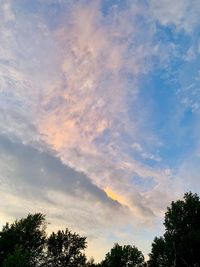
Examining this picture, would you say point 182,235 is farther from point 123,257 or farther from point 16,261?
point 16,261

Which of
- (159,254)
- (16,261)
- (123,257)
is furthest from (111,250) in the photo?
(16,261)

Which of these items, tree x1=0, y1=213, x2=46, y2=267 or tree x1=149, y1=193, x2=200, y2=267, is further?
tree x1=0, y1=213, x2=46, y2=267

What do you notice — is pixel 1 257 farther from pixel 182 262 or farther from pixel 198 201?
pixel 198 201

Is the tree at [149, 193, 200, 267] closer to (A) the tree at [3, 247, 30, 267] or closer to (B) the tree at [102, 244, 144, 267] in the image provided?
(B) the tree at [102, 244, 144, 267]

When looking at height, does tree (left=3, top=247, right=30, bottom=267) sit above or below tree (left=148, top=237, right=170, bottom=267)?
below

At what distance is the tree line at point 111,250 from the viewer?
54.2m

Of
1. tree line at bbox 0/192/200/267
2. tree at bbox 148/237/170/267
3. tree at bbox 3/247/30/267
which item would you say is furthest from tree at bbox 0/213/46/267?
tree at bbox 148/237/170/267

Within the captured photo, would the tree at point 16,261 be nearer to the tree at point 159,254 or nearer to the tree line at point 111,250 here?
the tree line at point 111,250

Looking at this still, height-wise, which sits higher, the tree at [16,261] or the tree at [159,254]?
the tree at [159,254]

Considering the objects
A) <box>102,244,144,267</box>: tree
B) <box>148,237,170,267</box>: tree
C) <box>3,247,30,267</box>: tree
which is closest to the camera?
<box>3,247,30,267</box>: tree

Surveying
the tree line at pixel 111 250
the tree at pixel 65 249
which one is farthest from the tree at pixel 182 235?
the tree at pixel 65 249

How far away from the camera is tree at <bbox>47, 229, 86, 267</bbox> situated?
229ft

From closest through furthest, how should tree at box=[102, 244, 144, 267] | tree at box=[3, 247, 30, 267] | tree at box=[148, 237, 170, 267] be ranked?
tree at box=[3, 247, 30, 267], tree at box=[148, 237, 170, 267], tree at box=[102, 244, 144, 267]

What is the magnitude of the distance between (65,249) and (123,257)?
12.9m
